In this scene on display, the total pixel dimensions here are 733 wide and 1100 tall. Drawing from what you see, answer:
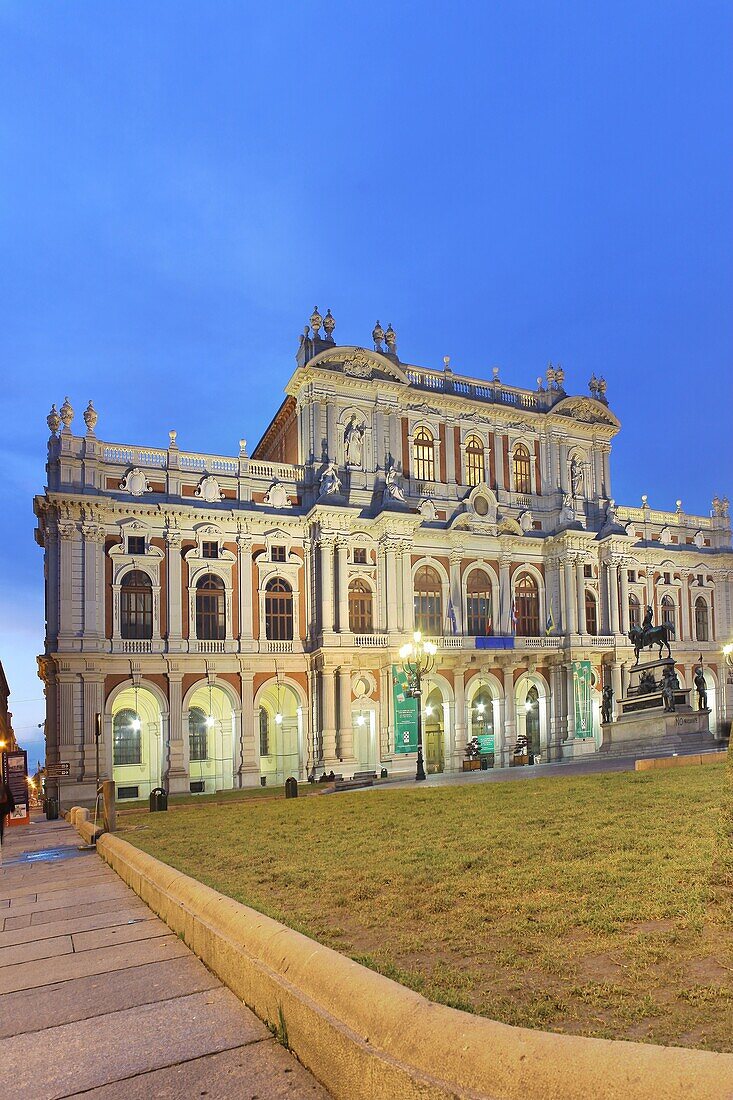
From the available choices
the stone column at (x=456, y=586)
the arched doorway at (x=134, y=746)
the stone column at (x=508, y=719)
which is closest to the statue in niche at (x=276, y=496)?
the stone column at (x=456, y=586)

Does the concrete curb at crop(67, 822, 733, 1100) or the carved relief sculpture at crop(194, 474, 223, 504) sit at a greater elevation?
the carved relief sculpture at crop(194, 474, 223, 504)

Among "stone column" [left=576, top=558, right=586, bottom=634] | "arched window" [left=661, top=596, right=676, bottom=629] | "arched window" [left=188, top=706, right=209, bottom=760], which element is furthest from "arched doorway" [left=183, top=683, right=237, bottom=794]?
"arched window" [left=661, top=596, right=676, bottom=629]

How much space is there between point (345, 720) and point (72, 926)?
29944 millimetres

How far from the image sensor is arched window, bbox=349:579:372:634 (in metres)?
40.3

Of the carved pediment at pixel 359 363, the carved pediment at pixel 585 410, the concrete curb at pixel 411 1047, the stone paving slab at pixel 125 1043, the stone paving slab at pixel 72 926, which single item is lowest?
the stone paving slab at pixel 72 926

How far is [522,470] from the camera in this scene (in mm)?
48156

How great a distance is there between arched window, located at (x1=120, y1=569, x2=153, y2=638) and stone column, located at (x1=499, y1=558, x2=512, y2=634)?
19.1 meters

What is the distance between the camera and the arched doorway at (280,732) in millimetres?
39688

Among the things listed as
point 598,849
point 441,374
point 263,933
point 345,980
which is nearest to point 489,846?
point 598,849

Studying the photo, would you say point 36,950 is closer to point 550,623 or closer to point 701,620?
point 550,623

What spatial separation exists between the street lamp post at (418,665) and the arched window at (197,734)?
34.6ft

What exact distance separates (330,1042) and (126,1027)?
1866 mm

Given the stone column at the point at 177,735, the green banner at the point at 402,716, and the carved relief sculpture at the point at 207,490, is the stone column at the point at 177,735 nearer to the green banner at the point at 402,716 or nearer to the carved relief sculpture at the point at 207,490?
the carved relief sculpture at the point at 207,490

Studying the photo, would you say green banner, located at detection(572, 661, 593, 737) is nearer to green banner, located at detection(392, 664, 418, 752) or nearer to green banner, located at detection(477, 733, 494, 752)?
green banner, located at detection(477, 733, 494, 752)
